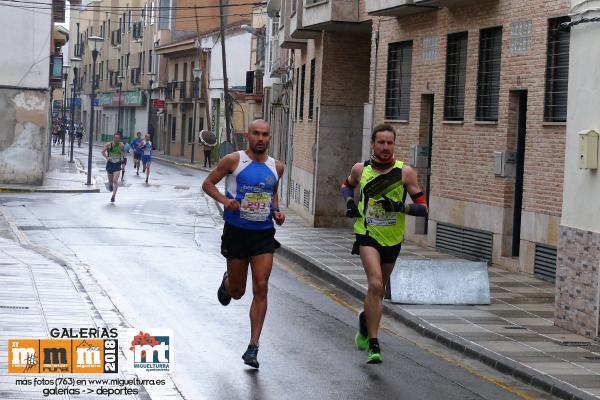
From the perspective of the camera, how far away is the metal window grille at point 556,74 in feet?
57.1

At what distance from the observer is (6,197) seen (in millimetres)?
31625

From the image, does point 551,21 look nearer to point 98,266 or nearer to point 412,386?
point 98,266

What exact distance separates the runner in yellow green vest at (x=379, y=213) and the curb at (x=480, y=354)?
3.94 feet

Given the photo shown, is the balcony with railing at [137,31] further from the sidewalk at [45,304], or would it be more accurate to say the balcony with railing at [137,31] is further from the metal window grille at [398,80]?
the sidewalk at [45,304]

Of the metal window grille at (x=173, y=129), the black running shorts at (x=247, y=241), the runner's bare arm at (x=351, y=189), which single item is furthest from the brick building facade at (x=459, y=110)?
the metal window grille at (x=173, y=129)

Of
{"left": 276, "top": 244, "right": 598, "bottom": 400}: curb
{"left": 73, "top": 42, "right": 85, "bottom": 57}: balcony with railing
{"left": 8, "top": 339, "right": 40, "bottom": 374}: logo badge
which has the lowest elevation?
{"left": 276, "top": 244, "right": 598, "bottom": 400}: curb

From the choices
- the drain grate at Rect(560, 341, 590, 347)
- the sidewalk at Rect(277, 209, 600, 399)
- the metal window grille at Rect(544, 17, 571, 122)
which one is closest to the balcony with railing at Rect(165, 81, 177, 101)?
the sidewalk at Rect(277, 209, 600, 399)

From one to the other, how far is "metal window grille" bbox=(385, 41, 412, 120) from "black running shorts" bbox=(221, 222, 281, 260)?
13.9 meters

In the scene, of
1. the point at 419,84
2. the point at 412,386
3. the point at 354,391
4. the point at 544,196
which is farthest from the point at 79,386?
the point at 419,84

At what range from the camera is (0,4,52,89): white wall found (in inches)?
1412

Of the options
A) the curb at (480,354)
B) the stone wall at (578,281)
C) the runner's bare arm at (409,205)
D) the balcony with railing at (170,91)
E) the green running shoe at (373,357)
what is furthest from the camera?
the balcony with railing at (170,91)

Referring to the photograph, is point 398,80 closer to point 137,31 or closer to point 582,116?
point 582,116

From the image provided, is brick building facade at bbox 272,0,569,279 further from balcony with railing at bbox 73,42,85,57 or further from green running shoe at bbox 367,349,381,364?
balcony with railing at bbox 73,42,85,57

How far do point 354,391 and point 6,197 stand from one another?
24.0 metres
